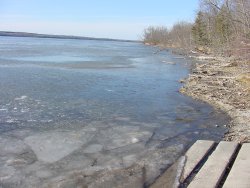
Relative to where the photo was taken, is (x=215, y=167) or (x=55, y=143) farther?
(x=55, y=143)

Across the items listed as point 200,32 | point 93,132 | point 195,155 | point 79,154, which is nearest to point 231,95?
point 93,132

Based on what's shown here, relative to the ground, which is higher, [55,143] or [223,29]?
[223,29]

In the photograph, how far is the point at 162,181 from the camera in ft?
21.8

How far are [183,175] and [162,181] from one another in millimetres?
395

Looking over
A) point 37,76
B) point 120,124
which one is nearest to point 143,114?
point 120,124

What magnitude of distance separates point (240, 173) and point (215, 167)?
506 millimetres

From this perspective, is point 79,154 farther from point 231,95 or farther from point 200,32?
point 200,32

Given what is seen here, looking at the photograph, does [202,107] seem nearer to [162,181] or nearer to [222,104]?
[222,104]

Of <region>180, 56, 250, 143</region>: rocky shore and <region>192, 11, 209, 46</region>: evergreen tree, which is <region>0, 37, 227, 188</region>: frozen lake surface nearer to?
<region>180, 56, 250, 143</region>: rocky shore

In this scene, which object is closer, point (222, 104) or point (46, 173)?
point (46, 173)

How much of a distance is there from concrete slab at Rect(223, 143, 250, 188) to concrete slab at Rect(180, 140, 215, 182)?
0.72 metres

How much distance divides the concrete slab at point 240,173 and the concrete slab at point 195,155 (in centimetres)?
72

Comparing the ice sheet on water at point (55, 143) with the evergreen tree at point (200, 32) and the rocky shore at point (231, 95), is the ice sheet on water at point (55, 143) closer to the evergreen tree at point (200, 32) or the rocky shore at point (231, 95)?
the rocky shore at point (231, 95)

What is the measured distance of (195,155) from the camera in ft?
24.9
